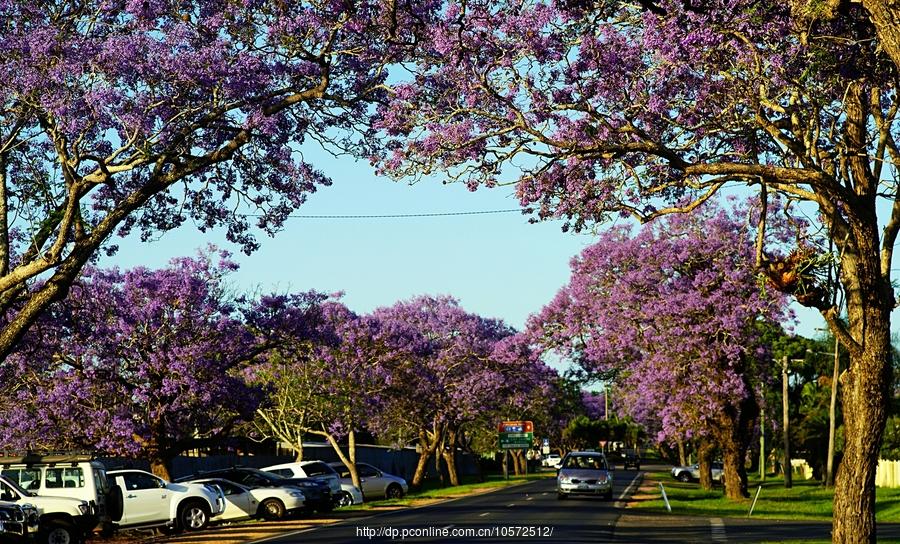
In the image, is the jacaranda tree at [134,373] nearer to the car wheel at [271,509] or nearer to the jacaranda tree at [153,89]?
the car wheel at [271,509]

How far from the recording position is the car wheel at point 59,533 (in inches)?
901

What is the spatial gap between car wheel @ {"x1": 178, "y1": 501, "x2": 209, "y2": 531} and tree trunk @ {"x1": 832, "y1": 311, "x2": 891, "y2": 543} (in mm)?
17422

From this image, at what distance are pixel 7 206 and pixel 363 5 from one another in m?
6.75

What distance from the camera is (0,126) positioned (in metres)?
19.2

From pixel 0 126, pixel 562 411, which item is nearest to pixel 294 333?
pixel 0 126

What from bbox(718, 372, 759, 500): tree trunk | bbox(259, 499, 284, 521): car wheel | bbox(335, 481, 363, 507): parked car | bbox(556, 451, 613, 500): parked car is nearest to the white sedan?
bbox(259, 499, 284, 521): car wheel

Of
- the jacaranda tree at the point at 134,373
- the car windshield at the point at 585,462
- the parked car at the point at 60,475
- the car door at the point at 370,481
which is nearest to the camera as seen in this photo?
the parked car at the point at 60,475

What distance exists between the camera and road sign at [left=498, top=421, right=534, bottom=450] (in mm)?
64562

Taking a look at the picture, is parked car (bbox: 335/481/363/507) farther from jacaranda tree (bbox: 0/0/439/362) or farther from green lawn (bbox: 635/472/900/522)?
jacaranda tree (bbox: 0/0/439/362)

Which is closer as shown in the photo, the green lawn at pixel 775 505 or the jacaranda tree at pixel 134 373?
the jacaranda tree at pixel 134 373

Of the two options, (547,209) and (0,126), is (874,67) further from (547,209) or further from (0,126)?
(0,126)

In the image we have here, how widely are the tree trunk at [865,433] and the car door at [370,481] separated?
108 ft

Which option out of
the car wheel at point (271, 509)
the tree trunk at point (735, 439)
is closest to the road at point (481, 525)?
the car wheel at point (271, 509)

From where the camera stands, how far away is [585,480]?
43562mm
